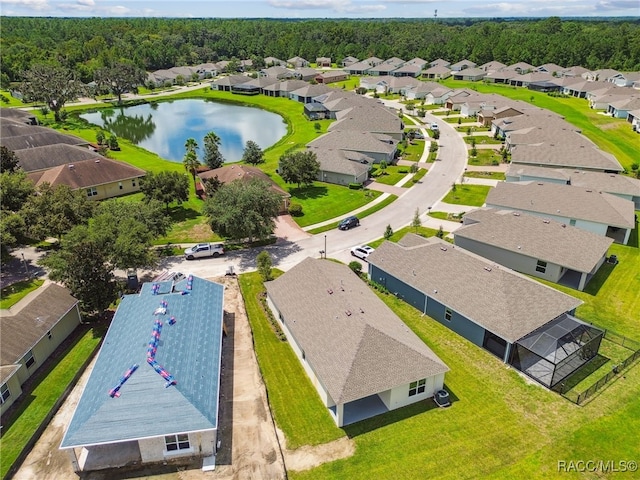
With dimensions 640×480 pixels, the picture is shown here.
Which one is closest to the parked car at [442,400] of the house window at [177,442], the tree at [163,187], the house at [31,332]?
the house window at [177,442]

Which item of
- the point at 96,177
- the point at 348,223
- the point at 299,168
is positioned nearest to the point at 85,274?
the point at 348,223

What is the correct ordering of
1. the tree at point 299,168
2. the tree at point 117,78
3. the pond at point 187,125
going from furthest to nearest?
1. the tree at point 117,78
2. the pond at point 187,125
3. the tree at point 299,168

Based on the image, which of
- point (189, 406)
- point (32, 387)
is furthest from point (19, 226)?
point (189, 406)

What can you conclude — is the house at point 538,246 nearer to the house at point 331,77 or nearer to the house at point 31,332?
the house at point 31,332

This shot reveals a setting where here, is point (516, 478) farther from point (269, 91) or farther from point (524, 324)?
point (269, 91)

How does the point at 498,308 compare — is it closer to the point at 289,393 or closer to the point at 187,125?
the point at 289,393

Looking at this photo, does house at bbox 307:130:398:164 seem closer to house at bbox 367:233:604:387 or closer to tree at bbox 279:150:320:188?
tree at bbox 279:150:320:188

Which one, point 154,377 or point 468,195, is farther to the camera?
point 468,195
